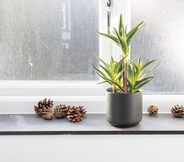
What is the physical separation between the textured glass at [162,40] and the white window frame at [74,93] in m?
0.04

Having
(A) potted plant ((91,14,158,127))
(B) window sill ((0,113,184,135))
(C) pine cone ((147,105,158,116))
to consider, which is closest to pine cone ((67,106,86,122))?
(B) window sill ((0,113,184,135))

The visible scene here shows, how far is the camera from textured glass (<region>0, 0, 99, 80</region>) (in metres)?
1.26

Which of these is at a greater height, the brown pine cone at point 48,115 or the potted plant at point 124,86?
the potted plant at point 124,86

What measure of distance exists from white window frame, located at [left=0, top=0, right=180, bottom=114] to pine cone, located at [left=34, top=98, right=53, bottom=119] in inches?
2.1

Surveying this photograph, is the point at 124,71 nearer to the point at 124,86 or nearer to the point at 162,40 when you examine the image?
the point at 124,86

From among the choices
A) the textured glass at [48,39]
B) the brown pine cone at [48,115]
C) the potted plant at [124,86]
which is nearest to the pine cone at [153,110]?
the potted plant at [124,86]

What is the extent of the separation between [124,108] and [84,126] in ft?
0.54

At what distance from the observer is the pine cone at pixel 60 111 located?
1.19 m

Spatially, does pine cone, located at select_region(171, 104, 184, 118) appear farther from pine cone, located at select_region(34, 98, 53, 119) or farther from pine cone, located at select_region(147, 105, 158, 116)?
pine cone, located at select_region(34, 98, 53, 119)

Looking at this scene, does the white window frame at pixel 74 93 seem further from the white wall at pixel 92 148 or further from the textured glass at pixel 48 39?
the white wall at pixel 92 148

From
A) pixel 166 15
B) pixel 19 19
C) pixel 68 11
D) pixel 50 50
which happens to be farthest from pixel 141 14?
pixel 19 19

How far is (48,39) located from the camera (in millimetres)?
1278

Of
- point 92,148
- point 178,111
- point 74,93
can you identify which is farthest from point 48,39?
point 178,111

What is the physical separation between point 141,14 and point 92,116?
482mm
